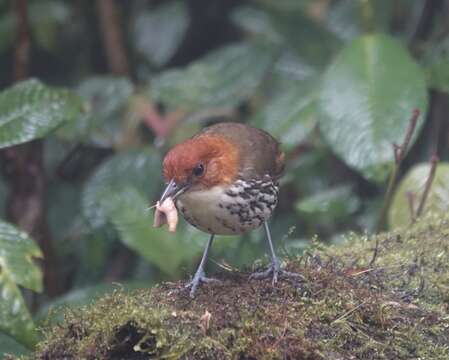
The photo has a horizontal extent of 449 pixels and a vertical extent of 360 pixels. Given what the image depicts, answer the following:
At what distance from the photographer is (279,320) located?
245 cm

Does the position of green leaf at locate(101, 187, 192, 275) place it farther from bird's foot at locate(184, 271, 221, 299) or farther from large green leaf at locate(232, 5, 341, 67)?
large green leaf at locate(232, 5, 341, 67)

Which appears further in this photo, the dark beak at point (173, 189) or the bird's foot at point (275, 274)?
the dark beak at point (173, 189)

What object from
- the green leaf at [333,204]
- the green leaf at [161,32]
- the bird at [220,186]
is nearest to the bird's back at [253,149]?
the bird at [220,186]

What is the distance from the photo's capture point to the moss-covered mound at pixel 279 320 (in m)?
2.33

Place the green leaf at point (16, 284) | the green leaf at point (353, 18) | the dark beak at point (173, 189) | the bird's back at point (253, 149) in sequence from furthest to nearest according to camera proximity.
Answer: the green leaf at point (353, 18) → the bird's back at point (253, 149) → the green leaf at point (16, 284) → the dark beak at point (173, 189)

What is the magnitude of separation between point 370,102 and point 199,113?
1452 millimetres

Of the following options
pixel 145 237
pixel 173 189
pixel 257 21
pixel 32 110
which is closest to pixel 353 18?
pixel 257 21

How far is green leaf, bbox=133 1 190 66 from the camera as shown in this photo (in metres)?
6.33

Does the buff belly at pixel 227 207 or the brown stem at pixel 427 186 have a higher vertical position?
the buff belly at pixel 227 207

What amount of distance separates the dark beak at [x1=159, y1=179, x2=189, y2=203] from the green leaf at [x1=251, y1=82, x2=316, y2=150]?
1.68 meters

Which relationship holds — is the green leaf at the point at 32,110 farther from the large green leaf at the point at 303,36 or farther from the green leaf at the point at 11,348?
the large green leaf at the point at 303,36

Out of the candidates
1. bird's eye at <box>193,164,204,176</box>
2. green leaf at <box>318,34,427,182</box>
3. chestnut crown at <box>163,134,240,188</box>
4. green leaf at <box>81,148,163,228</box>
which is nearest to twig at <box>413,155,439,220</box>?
green leaf at <box>318,34,427,182</box>

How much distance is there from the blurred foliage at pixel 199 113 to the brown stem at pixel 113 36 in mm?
59

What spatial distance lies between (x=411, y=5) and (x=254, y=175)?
3.29 meters
